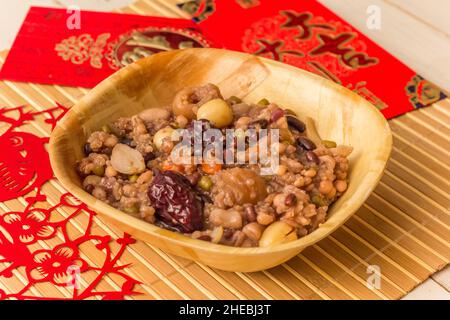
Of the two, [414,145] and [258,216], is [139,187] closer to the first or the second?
[258,216]

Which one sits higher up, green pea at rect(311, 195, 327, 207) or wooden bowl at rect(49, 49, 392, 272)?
wooden bowl at rect(49, 49, 392, 272)

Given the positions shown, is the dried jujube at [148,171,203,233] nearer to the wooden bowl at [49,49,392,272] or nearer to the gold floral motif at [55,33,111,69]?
the wooden bowl at [49,49,392,272]

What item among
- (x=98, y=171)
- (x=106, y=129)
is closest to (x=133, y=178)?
(x=98, y=171)

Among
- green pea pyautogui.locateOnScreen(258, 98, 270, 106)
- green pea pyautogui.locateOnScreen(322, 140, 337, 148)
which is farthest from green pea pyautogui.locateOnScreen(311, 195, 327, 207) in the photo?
green pea pyautogui.locateOnScreen(258, 98, 270, 106)

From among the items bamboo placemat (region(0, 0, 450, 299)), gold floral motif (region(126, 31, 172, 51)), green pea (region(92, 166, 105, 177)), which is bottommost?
bamboo placemat (region(0, 0, 450, 299))

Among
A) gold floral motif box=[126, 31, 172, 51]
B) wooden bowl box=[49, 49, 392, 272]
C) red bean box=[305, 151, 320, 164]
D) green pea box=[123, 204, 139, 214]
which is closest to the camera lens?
wooden bowl box=[49, 49, 392, 272]

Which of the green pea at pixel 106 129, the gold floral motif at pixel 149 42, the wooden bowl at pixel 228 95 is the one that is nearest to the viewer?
the wooden bowl at pixel 228 95

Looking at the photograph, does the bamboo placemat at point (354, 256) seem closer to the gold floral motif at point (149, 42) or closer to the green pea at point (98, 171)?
the green pea at point (98, 171)

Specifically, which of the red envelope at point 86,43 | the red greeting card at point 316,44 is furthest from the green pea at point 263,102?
the red envelope at point 86,43
